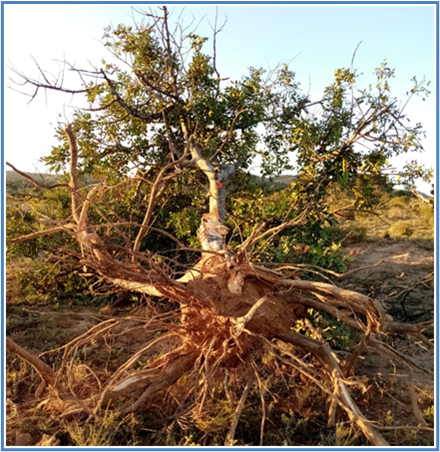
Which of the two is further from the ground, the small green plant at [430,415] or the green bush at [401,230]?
the green bush at [401,230]

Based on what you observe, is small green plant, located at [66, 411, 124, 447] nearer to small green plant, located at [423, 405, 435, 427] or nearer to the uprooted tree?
the uprooted tree

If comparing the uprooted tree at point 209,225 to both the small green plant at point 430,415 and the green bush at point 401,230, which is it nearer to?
the small green plant at point 430,415

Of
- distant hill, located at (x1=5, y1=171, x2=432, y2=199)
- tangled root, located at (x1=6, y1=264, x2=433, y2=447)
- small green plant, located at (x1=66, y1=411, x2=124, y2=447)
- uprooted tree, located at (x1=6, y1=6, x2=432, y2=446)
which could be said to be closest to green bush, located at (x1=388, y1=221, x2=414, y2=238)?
distant hill, located at (x1=5, y1=171, x2=432, y2=199)

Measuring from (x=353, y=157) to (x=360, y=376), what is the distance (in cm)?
254

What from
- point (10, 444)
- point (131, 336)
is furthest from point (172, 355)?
point (131, 336)

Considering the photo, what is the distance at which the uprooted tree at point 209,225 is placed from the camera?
118 inches

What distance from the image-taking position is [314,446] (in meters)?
2.97

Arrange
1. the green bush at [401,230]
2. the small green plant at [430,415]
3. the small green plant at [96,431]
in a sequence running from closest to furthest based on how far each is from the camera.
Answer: the small green plant at [96,431]
the small green plant at [430,415]
the green bush at [401,230]

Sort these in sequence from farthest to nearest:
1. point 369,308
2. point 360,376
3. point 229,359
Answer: point 360,376 → point 229,359 → point 369,308

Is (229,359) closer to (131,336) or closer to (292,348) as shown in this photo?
(292,348)

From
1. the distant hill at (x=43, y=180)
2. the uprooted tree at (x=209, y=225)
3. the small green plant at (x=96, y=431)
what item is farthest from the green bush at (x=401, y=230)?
the small green plant at (x=96, y=431)

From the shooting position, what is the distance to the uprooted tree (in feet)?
9.83

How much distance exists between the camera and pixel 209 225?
395cm

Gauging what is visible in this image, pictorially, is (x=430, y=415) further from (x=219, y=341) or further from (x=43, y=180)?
(x=43, y=180)
